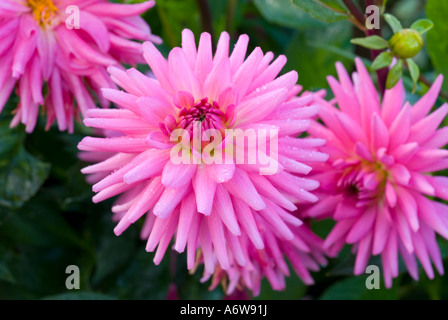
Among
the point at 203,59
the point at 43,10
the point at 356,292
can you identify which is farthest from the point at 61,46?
the point at 356,292

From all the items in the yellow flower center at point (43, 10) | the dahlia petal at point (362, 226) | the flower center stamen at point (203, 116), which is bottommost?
the dahlia petal at point (362, 226)

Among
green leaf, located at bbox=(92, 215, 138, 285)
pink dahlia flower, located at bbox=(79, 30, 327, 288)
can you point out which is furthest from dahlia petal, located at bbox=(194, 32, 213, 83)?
green leaf, located at bbox=(92, 215, 138, 285)

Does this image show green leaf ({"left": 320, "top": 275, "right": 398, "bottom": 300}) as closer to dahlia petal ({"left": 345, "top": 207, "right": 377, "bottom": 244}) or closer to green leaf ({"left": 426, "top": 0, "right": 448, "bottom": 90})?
dahlia petal ({"left": 345, "top": 207, "right": 377, "bottom": 244})

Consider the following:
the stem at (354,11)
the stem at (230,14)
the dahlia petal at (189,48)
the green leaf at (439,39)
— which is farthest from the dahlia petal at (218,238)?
the stem at (230,14)

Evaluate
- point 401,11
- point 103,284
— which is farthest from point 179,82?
point 401,11

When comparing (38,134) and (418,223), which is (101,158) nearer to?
(38,134)

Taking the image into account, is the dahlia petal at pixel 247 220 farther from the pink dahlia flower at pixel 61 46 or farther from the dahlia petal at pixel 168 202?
the pink dahlia flower at pixel 61 46

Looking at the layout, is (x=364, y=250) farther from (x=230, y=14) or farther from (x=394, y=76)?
(x=230, y=14)
